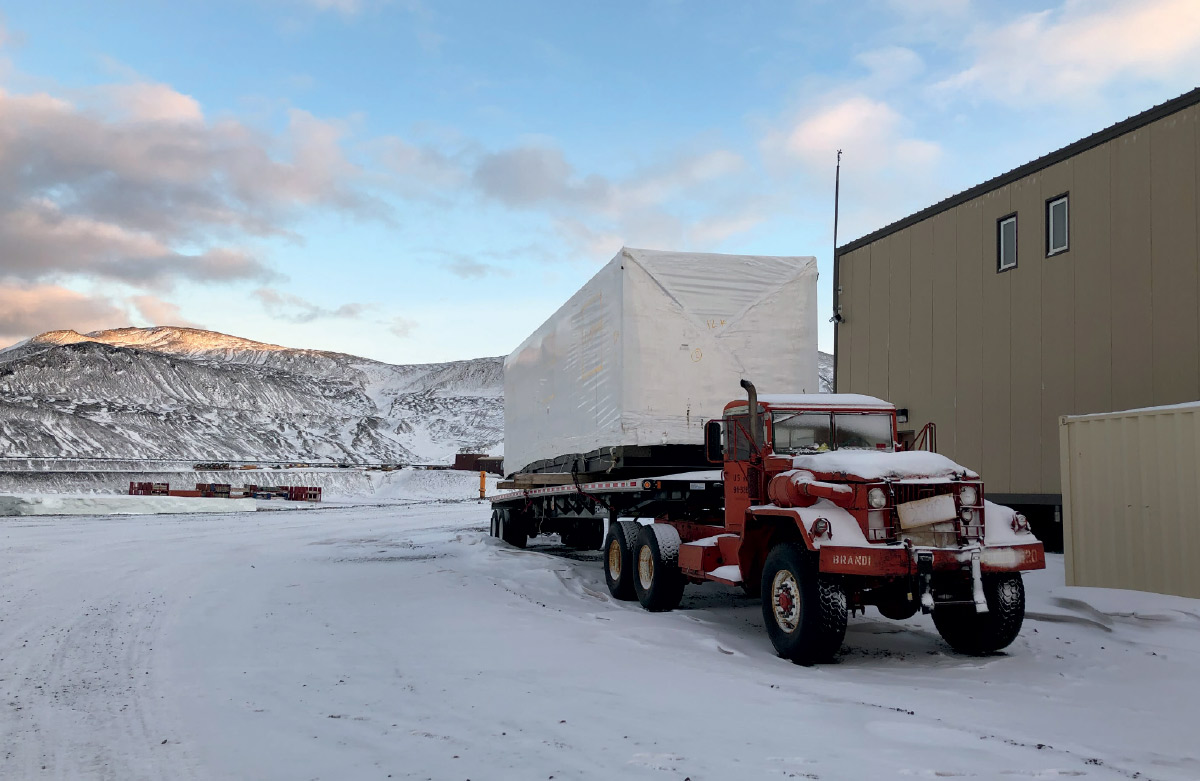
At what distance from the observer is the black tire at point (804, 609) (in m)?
7.31

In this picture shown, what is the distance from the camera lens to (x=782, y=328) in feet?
38.4

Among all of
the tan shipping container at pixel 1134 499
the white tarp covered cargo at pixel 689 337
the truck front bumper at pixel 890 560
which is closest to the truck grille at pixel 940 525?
the truck front bumper at pixel 890 560

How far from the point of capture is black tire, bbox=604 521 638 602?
436 inches

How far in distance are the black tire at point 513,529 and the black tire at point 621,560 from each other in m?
7.51

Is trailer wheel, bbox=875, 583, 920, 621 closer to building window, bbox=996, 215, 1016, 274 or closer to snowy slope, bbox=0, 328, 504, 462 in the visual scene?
building window, bbox=996, 215, 1016, 274

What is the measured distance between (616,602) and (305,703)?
551cm

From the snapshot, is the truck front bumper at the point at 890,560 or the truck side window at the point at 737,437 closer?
the truck front bumper at the point at 890,560

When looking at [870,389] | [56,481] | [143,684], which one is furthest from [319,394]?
[143,684]

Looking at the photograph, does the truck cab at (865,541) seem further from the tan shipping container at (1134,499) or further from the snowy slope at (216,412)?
the snowy slope at (216,412)

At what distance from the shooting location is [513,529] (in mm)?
19500

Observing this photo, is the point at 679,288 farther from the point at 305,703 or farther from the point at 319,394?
the point at 319,394

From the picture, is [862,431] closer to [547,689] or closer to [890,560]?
[890,560]

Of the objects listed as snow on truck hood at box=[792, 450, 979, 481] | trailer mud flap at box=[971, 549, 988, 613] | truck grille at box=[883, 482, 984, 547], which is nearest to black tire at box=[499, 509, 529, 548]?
snow on truck hood at box=[792, 450, 979, 481]

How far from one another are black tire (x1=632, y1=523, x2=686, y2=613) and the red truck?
0.02 metres
